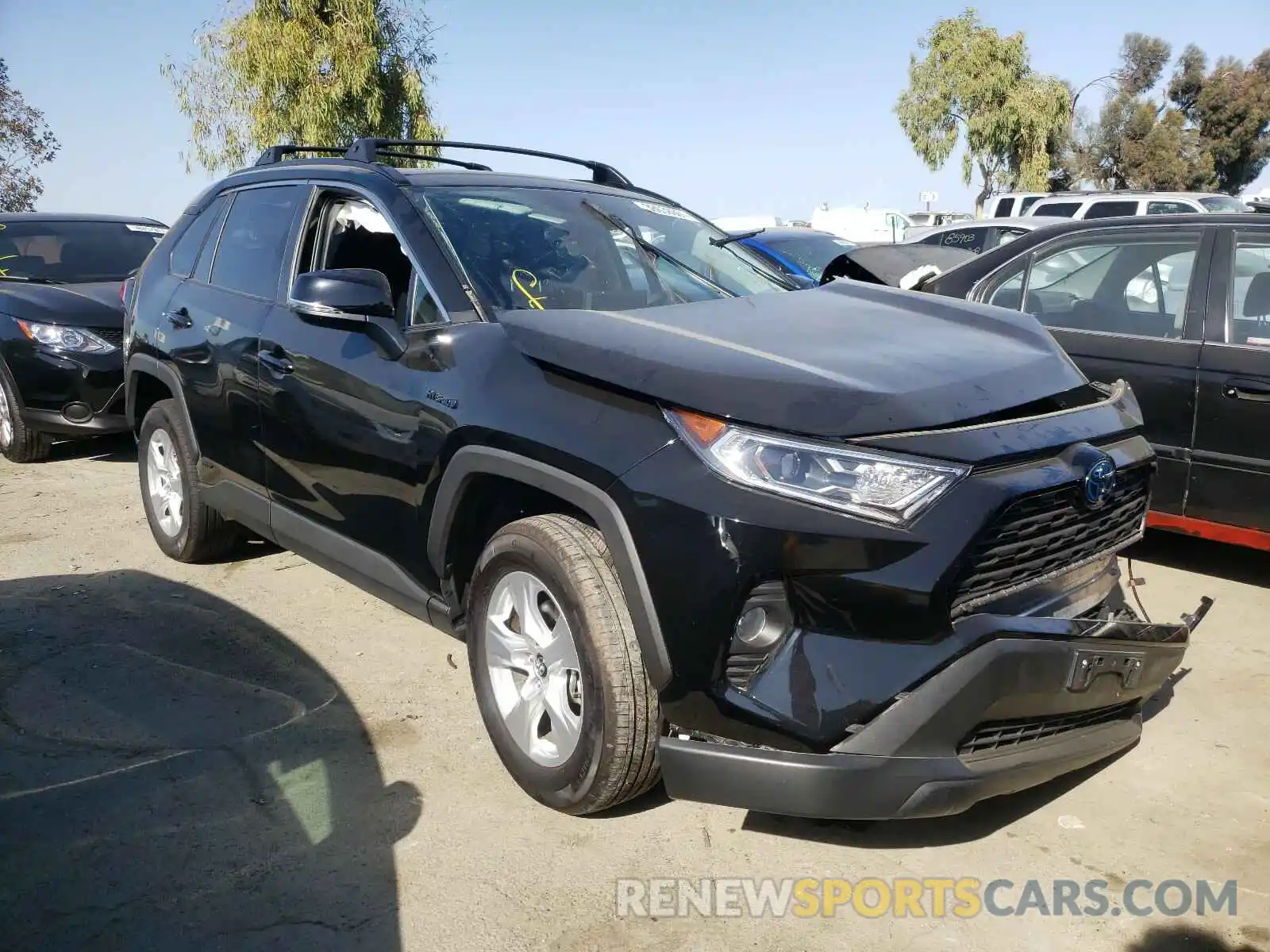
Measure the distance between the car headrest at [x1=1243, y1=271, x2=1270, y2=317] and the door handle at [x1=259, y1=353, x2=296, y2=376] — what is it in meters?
3.90

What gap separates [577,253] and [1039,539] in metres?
Result: 1.83

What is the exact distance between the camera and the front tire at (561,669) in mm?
2646

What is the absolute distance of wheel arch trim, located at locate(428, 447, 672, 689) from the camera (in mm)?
2525

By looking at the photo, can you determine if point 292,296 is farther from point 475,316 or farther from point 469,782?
point 469,782

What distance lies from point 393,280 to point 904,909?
245cm

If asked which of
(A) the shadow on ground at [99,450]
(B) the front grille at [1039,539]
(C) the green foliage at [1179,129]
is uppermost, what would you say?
(C) the green foliage at [1179,129]

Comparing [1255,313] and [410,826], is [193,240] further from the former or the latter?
[1255,313]

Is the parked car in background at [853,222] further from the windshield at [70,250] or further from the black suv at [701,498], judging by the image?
the black suv at [701,498]

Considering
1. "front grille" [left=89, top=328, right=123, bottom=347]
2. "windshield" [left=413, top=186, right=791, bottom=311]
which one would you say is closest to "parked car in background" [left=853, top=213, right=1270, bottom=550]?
"windshield" [left=413, top=186, right=791, bottom=311]

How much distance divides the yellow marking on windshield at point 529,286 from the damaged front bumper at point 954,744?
56.5 inches

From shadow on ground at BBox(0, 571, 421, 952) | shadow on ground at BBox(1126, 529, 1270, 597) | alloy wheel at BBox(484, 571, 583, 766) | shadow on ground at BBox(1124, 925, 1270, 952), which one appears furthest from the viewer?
shadow on ground at BBox(1126, 529, 1270, 597)

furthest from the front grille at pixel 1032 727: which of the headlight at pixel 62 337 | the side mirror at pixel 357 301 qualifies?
the headlight at pixel 62 337

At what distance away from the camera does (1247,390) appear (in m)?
4.44

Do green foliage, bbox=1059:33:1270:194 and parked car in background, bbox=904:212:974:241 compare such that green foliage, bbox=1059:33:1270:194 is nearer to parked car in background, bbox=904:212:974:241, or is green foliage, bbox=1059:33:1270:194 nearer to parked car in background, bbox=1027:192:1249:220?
parked car in background, bbox=904:212:974:241
